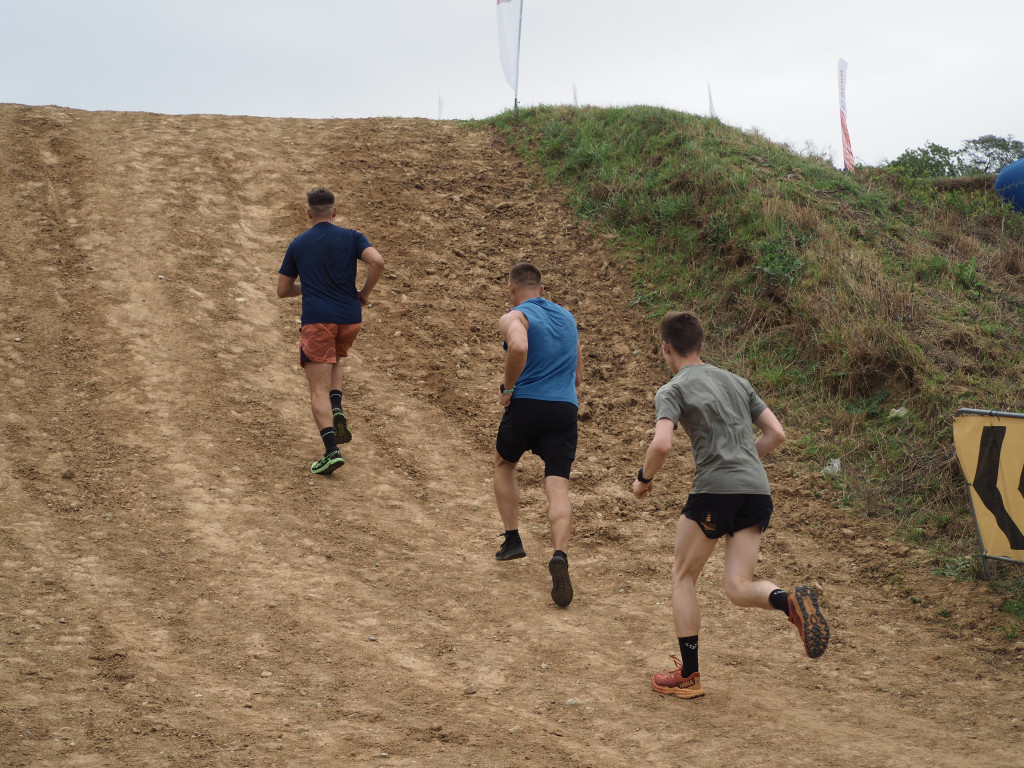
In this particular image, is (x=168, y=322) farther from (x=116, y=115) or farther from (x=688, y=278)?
(x=116, y=115)

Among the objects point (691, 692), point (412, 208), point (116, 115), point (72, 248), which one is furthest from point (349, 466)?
point (116, 115)

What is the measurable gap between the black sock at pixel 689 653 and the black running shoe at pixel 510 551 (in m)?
1.66

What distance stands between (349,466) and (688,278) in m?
5.01

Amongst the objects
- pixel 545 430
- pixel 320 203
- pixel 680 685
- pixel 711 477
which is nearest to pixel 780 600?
pixel 711 477

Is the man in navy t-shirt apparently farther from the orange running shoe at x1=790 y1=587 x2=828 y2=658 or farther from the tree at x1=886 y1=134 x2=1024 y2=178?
the tree at x1=886 y1=134 x2=1024 y2=178

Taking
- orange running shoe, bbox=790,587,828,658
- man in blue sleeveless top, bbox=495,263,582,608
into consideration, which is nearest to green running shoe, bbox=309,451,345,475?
man in blue sleeveless top, bbox=495,263,582,608

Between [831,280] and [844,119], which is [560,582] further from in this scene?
[844,119]

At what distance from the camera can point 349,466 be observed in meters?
6.94

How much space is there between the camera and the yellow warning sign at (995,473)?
5074 mm

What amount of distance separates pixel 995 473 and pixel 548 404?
2863mm

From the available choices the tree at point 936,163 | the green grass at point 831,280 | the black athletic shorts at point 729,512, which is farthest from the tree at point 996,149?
the black athletic shorts at point 729,512

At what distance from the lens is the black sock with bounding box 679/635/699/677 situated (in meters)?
3.96

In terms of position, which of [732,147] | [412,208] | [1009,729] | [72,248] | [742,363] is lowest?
[1009,729]

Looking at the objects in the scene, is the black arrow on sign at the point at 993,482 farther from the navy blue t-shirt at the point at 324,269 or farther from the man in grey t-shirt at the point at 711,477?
the navy blue t-shirt at the point at 324,269
